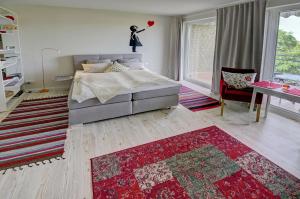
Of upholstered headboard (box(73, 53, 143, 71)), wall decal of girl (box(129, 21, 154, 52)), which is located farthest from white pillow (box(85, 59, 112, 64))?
wall decal of girl (box(129, 21, 154, 52))

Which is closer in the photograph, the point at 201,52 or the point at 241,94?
the point at 241,94

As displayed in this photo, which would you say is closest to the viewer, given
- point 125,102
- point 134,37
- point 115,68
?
point 125,102

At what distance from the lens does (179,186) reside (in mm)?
1798

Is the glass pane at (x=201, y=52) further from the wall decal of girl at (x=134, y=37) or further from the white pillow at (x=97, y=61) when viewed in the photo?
the white pillow at (x=97, y=61)

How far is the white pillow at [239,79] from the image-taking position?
338 cm

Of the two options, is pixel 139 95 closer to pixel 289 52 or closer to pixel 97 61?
pixel 97 61

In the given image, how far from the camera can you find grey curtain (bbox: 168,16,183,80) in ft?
19.7

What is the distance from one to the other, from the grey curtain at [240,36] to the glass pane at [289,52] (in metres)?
0.34

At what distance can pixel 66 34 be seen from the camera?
195 inches

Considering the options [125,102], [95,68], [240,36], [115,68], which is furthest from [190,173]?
[95,68]

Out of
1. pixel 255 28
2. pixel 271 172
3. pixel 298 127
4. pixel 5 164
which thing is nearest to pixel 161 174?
pixel 271 172

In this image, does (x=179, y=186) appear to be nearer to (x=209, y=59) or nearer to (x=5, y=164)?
(x=5, y=164)

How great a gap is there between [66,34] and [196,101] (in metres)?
3.74

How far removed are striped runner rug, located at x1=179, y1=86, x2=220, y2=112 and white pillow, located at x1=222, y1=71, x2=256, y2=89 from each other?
25.9 inches
